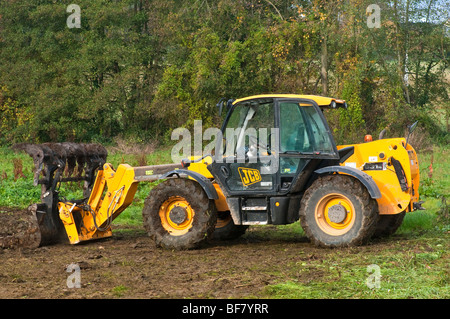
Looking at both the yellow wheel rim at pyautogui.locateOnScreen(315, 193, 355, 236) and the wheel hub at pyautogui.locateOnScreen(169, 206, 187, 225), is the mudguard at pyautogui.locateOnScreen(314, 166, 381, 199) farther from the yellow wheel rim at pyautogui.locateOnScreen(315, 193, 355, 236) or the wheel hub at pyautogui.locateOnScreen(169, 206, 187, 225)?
the wheel hub at pyautogui.locateOnScreen(169, 206, 187, 225)

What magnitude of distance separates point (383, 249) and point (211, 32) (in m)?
20.7

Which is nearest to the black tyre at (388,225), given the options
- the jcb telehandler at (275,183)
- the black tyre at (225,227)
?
the jcb telehandler at (275,183)

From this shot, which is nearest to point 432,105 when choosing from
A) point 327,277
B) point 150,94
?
point 150,94

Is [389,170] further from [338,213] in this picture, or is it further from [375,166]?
[338,213]

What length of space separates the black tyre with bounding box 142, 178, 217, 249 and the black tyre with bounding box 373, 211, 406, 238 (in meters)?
2.66

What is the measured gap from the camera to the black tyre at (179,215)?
9.85 metres

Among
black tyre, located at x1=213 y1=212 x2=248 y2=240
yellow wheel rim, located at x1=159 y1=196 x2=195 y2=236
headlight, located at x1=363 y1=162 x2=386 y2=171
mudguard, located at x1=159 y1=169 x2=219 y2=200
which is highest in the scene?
headlight, located at x1=363 y1=162 x2=386 y2=171

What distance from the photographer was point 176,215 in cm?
1000

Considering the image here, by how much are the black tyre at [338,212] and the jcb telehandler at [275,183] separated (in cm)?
1

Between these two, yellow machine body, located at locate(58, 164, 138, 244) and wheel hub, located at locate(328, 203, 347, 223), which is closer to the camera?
wheel hub, located at locate(328, 203, 347, 223)

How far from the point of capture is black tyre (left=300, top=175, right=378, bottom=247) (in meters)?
9.12

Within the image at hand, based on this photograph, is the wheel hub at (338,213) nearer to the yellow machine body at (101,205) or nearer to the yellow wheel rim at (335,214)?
the yellow wheel rim at (335,214)

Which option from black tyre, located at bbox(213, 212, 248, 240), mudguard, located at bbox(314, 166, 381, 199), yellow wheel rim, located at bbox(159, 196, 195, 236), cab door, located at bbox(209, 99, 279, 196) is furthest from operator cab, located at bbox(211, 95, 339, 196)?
black tyre, located at bbox(213, 212, 248, 240)

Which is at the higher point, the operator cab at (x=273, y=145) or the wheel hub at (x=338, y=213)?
the operator cab at (x=273, y=145)
